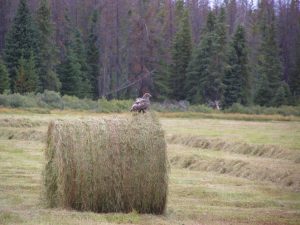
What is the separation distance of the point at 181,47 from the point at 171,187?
166 ft

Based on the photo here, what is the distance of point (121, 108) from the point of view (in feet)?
151

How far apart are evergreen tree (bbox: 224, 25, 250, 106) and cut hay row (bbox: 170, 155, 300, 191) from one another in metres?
37.5

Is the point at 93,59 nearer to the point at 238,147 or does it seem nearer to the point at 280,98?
the point at 280,98

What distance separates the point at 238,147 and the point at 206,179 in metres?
5.96

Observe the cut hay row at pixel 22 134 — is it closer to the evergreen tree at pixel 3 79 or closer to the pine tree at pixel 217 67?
the evergreen tree at pixel 3 79

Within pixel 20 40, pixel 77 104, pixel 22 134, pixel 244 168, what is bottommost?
pixel 244 168

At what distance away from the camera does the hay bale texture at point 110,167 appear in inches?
551

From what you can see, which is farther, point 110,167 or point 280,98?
point 280,98

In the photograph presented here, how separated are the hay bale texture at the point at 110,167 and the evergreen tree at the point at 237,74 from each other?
4699 cm

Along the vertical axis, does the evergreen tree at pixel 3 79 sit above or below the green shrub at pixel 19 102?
above

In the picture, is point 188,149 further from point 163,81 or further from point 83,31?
point 83,31

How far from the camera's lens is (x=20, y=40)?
6228cm

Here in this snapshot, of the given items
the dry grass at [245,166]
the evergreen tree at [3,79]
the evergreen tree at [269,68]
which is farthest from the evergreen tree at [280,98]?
the dry grass at [245,166]

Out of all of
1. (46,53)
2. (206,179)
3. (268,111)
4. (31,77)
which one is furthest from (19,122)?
(46,53)
